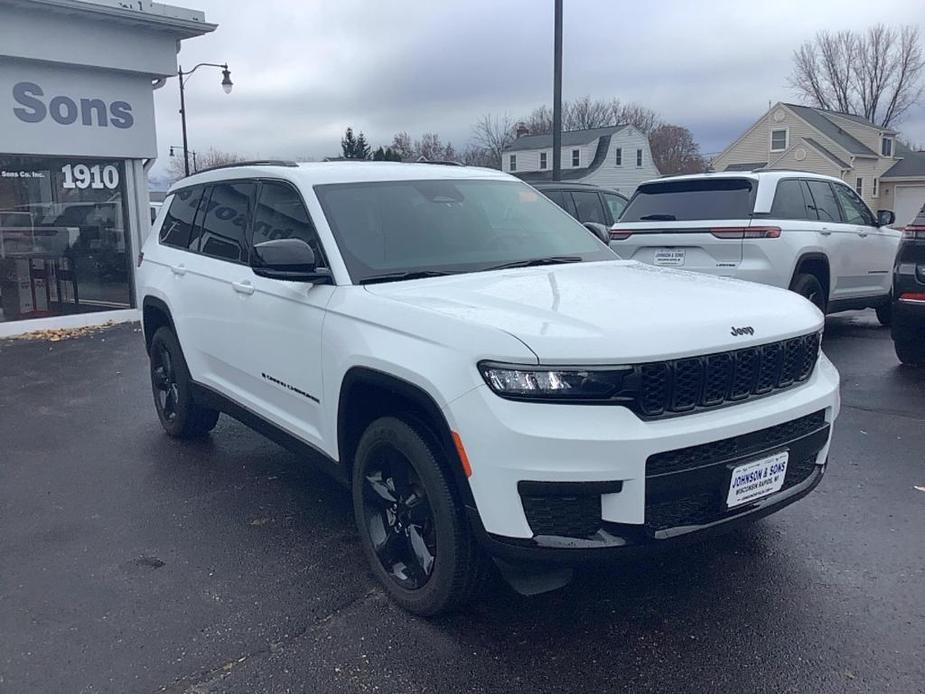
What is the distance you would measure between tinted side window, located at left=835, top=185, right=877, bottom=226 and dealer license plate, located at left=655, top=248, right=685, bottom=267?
2287 mm

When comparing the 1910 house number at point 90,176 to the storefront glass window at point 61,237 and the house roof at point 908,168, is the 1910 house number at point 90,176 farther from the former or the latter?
the house roof at point 908,168

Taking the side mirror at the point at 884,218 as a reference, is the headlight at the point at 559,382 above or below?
below

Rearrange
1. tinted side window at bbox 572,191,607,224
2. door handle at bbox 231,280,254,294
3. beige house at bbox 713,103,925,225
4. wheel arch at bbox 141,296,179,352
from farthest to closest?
beige house at bbox 713,103,925,225 → tinted side window at bbox 572,191,607,224 → wheel arch at bbox 141,296,179,352 → door handle at bbox 231,280,254,294

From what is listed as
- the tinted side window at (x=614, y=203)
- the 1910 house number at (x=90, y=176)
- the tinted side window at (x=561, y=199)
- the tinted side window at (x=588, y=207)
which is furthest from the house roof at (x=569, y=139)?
the 1910 house number at (x=90, y=176)

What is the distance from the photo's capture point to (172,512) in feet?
15.1

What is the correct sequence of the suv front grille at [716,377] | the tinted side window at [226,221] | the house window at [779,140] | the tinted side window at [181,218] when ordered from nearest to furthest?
the suv front grille at [716,377] < the tinted side window at [226,221] < the tinted side window at [181,218] < the house window at [779,140]

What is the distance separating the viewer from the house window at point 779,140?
157ft

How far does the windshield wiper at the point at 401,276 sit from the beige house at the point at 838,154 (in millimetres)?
46027

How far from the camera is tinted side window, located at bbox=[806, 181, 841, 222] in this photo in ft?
28.9

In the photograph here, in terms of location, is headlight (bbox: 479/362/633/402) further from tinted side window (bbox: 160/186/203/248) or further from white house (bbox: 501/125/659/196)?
white house (bbox: 501/125/659/196)

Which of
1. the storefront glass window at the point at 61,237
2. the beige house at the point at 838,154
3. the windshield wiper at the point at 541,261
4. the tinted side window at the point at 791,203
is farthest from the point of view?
the beige house at the point at 838,154

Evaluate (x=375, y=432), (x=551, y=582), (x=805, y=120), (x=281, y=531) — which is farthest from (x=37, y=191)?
(x=805, y=120)

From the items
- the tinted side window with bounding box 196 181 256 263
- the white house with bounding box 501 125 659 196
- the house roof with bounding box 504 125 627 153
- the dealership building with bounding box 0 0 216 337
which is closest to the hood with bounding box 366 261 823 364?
the tinted side window with bounding box 196 181 256 263

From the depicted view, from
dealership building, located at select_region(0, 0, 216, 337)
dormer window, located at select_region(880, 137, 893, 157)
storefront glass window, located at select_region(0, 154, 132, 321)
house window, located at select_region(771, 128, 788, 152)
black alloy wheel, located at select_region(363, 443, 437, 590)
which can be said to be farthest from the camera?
dormer window, located at select_region(880, 137, 893, 157)
